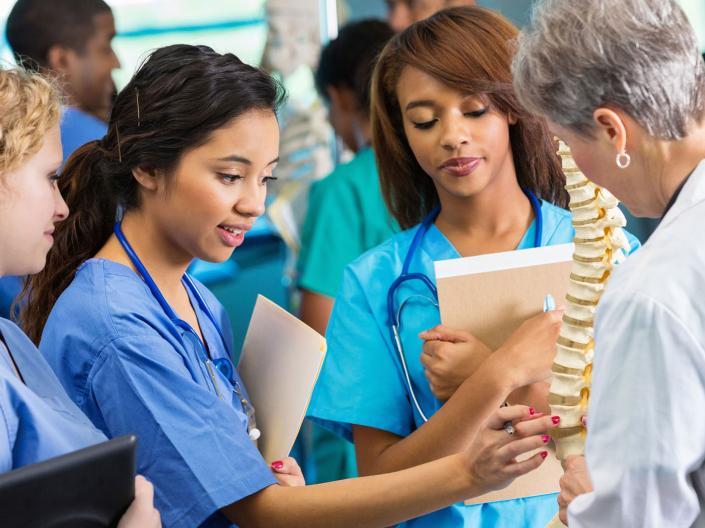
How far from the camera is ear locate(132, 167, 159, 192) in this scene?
4.77ft

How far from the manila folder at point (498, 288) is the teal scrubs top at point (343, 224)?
51.9 inches

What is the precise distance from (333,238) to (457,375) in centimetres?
141

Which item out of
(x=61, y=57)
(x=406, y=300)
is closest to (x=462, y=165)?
(x=406, y=300)

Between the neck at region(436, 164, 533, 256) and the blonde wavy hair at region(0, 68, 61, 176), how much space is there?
2.24 ft

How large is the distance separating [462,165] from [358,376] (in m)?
0.36

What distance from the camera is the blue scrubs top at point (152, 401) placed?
129 centimetres

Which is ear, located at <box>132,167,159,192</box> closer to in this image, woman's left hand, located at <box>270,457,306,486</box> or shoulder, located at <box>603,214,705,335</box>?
woman's left hand, located at <box>270,457,306,486</box>

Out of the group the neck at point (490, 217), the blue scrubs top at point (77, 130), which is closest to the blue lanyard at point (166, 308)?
the neck at point (490, 217)

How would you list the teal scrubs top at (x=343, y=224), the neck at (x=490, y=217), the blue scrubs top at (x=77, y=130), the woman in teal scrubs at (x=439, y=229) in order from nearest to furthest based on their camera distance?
1. the woman in teal scrubs at (x=439, y=229)
2. the neck at (x=490, y=217)
3. the blue scrubs top at (x=77, y=130)
4. the teal scrubs top at (x=343, y=224)

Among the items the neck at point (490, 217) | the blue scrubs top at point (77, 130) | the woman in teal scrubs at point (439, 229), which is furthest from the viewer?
the blue scrubs top at point (77, 130)

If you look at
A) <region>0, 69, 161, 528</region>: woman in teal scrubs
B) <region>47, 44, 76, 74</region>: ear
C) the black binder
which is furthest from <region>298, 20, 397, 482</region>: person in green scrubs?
the black binder

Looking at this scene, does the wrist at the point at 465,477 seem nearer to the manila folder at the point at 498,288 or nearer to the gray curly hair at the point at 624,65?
the manila folder at the point at 498,288

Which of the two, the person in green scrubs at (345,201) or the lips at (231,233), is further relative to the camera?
the person in green scrubs at (345,201)

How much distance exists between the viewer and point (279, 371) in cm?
156
